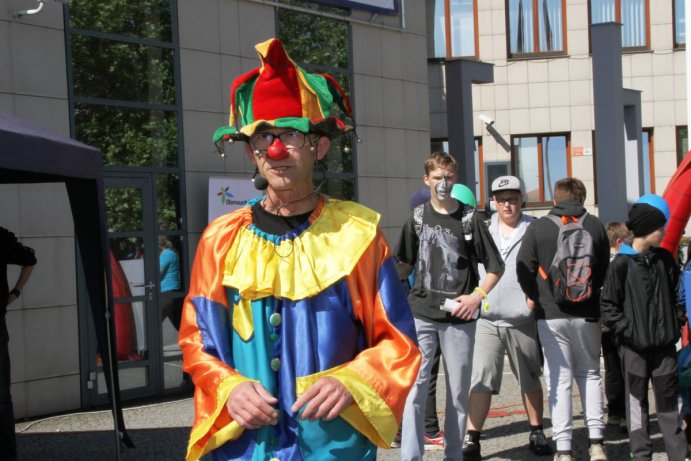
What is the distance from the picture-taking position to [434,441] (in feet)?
24.4

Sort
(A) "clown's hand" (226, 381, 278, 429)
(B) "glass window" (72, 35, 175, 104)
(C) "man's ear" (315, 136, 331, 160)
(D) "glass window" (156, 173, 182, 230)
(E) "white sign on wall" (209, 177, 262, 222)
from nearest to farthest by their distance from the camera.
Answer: (A) "clown's hand" (226, 381, 278, 429) < (C) "man's ear" (315, 136, 331, 160) < (B) "glass window" (72, 35, 175, 104) < (D) "glass window" (156, 173, 182, 230) < (E) "white sign on wall" (209, 177, 262, 222)

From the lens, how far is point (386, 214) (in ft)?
42.2

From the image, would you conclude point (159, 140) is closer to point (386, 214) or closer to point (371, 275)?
point (386, 214)

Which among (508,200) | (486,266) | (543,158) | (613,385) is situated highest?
(543,158)

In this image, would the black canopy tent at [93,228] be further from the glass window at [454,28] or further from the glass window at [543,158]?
the glass window at [543,158]

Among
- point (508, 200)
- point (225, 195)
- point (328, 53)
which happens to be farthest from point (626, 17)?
point (508, 200)

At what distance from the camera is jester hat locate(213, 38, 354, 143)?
315 cm

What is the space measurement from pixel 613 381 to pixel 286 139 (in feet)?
18.1

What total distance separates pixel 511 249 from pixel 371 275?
4.10m

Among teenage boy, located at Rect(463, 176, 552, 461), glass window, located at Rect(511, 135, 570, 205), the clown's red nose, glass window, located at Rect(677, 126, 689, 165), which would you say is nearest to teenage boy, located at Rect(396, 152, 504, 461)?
teenage boy, located at Rect(463, 176, 552, 461)

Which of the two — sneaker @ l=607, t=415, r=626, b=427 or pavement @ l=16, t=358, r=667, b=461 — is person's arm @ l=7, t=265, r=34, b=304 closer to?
pavement @ l=16, t=358, r=667, b=461

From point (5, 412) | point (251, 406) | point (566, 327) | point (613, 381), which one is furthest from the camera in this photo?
point (613, 381)

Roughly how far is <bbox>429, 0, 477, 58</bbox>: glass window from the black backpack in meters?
16.9

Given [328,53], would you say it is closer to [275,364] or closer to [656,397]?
[656,397]
